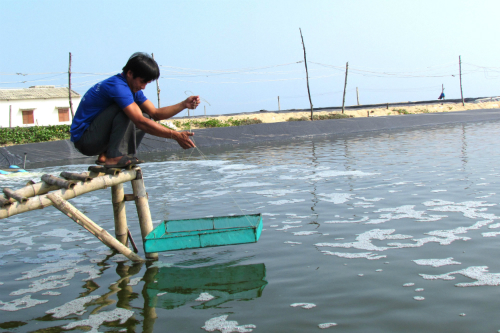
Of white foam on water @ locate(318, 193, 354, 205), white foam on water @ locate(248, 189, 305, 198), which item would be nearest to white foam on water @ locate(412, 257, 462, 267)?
white foam on water @ locate(318, 193, 354, 205)

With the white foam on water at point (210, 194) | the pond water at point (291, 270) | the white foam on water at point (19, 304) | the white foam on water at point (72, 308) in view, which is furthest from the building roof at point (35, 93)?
the white foam on water at point (72, 308)

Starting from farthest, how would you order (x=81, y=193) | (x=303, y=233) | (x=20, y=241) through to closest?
(x=20, y=241)
(x=303, y=233)
(x=81, y=193)

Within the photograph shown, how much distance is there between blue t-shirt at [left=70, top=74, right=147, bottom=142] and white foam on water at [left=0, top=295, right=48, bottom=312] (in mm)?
1434

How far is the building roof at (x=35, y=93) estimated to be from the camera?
128 ft

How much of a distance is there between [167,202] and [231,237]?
3632 mm

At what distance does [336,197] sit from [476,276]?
3.37m

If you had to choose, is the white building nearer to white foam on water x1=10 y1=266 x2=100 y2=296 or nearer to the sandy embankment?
the sandy embankment

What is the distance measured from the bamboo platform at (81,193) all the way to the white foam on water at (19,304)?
2.24 ft

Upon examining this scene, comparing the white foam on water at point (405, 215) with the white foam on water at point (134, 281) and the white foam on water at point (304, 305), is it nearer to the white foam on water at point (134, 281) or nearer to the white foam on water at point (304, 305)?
the white foam on water at point (304, 305)

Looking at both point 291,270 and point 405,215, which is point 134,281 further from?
point 405,215

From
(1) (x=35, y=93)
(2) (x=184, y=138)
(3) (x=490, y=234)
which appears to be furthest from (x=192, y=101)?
(1) (x=35, y=93)

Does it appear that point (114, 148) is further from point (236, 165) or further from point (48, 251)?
point (236, 165)

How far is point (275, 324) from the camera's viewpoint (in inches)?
114

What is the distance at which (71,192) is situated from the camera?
12.2ft
